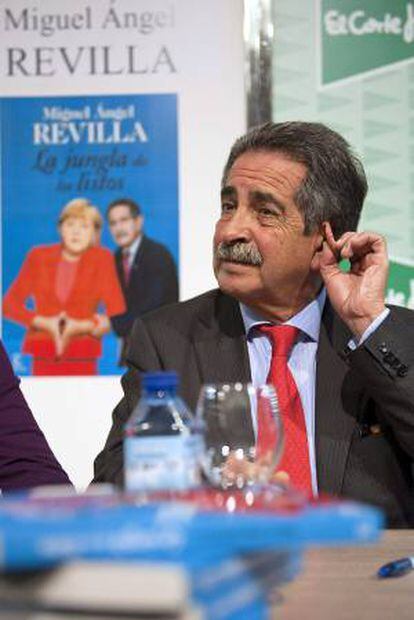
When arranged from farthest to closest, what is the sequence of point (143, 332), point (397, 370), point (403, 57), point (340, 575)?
point (403, 57)
point (143, 332)
point (397, 370)
point (340, 575)

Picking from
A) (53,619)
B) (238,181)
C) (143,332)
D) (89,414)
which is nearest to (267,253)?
(238,181)

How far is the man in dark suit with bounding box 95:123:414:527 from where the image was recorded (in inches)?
89.0

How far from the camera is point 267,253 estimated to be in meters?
2.47

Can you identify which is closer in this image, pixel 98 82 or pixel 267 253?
pixel 267 253

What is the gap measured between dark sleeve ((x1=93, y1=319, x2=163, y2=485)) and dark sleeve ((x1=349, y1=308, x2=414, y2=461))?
1.48ft

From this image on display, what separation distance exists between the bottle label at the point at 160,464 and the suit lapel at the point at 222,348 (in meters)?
1.33

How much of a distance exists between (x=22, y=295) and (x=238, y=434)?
227 centimetres

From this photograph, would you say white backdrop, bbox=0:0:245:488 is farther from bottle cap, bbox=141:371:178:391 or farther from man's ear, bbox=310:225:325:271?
bottle cap, bbox=141:371:178:391

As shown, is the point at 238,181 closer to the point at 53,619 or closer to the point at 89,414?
the point at 89,414

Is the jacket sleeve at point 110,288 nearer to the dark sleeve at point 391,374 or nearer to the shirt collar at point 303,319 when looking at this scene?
the shirt collar at point 303,319

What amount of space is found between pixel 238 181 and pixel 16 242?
1314 mm

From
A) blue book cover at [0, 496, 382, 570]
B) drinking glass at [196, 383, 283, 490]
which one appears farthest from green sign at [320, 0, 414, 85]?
blue book cover at [0, 496, 382, 570]

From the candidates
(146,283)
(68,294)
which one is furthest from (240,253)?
(68,294)

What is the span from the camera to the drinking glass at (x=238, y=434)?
1.38 m
